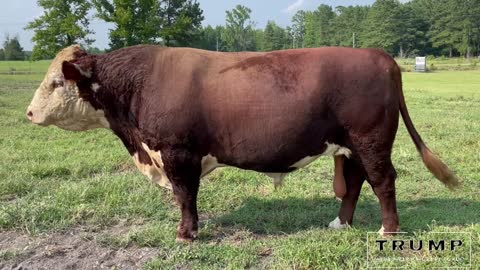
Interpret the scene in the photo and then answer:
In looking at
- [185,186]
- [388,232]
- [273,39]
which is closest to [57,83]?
[185,186]

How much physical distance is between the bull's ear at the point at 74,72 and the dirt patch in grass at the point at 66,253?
1.46 metres

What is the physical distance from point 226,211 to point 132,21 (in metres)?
38.5

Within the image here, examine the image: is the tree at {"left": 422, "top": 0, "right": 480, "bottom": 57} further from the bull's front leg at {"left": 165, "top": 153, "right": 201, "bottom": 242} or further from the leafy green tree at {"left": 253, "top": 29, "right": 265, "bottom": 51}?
the bull's front leg at {"left": 165, "top": 153, "right": 201, "bottom": 242}

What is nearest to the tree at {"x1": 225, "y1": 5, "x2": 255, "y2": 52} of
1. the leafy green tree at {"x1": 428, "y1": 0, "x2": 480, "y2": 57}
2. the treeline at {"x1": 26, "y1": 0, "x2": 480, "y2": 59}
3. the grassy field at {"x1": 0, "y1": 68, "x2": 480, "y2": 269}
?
the treeline at {"x1": 26, "y1": 0, "x2": 480, "y2": 59}

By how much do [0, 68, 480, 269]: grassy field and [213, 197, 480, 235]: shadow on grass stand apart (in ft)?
0.04

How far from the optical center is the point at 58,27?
42.8 meters

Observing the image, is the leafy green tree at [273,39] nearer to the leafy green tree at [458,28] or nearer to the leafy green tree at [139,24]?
the leafy green tree at [458,28]

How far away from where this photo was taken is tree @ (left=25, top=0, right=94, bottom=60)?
4228 centimetres

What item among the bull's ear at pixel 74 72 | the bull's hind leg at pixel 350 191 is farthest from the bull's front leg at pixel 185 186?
the bull's hind leg at pixel 350 191

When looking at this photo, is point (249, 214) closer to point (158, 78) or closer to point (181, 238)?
point (181, 238)

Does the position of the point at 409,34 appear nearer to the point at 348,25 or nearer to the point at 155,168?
the point at 348,25

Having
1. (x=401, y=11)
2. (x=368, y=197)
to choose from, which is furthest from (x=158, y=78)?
(x=401, y=11)

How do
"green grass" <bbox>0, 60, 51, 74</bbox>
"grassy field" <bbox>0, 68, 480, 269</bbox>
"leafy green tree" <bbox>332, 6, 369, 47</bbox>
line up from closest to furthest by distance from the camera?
"grassy field" <bbox>0, 68, 480, 269</bbox>, "green grass" <bbox>0, 60, 51, 74</bbox>, "leafy green tree" <bbox>332, 6, 369, 47</bbox>

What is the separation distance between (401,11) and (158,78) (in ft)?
291
